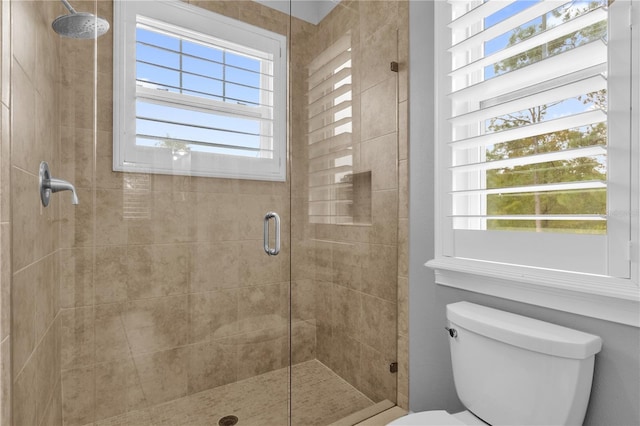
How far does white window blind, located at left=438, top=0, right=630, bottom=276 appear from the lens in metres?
0.94

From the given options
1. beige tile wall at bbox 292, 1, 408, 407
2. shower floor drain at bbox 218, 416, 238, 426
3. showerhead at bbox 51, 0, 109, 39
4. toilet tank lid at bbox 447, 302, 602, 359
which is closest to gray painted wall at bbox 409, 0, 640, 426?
beige tile wall at bbox 292, 1, 408, 407

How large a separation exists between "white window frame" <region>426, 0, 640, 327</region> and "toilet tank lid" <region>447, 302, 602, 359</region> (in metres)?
0.08

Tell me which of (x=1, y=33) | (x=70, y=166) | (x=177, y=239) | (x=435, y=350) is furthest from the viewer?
(x=435, y=350)

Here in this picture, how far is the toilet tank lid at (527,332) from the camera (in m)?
0.89

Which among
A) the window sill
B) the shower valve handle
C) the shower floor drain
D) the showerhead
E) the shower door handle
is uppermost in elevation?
the showerhead

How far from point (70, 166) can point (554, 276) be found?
1711 mm

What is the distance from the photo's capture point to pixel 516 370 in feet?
3.17

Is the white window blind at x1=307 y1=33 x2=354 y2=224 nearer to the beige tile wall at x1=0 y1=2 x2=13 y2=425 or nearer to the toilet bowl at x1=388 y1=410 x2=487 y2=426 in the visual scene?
the toilet bowl at x1=388 y1=410 x2=487 y2=426

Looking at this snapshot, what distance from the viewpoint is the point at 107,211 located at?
4.07 ft

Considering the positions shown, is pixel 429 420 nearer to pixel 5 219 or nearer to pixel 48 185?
pixel 5 219

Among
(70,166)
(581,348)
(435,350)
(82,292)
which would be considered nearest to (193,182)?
(70,166)

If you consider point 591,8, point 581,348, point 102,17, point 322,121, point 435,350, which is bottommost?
point 435,350

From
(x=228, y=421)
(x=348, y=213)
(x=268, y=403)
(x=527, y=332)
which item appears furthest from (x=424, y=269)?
(x=228, y=421)

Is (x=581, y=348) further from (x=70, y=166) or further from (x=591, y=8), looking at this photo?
(x=70, y=166)
